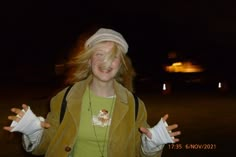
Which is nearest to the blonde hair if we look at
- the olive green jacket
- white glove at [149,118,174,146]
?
the olive green jacket

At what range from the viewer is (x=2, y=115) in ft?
36.3

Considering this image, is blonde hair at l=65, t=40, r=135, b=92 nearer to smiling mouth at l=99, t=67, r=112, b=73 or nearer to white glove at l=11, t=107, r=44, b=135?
smiling mouth at l=99, t=67, r=112, b=73

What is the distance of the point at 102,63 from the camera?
2.97 m

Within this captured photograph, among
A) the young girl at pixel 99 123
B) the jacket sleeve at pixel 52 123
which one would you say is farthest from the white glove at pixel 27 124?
the jacket sleeve at pixel 52 123

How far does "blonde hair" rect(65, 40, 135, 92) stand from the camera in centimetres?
307

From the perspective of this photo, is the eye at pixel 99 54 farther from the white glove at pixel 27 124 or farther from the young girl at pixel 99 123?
the white glove at pixel 27 124

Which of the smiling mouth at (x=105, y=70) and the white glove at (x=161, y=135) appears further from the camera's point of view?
the smiling mouth at (x=105, y=70)

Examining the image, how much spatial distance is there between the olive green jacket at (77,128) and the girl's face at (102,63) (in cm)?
16

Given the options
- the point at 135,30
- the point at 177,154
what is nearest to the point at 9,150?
the point at 177,154

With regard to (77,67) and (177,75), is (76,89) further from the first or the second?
(177,75)

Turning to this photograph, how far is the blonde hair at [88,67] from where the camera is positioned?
10.1 ft

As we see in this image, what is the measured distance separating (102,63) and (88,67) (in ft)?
0.95

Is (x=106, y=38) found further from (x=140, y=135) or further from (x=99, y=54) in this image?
(x=140, y=135)

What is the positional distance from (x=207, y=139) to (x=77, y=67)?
5.39 metres
